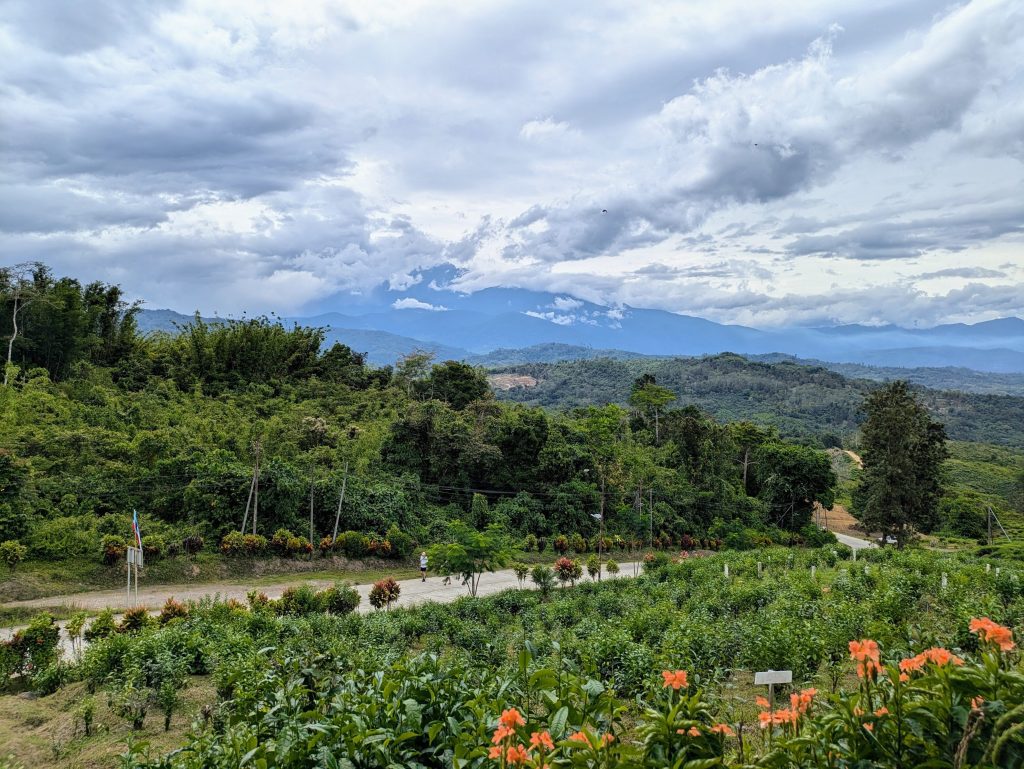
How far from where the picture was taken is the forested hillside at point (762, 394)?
11762 centimetres

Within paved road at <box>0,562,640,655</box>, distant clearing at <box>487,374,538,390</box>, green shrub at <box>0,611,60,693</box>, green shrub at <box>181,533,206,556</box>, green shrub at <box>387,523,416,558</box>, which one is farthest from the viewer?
distant clearing at <box>487,374,538,390</box>

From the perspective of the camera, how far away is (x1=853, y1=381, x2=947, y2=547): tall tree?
2877 centimetres

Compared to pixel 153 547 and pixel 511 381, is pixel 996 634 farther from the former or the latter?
pixel 511 381

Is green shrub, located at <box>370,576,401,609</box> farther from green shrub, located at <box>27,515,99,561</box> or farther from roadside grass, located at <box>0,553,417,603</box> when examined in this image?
green shrub, located at <box>27,515,99,561</box>

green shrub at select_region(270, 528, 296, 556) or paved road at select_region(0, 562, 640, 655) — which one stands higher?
green shrub at select_region(270, 528, 296, 556)

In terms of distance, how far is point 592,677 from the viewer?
5.10 m

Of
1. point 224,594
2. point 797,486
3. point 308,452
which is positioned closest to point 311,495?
point 308,452

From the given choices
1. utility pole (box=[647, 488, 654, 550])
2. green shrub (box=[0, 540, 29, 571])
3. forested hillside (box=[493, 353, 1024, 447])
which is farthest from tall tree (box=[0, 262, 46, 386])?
forested hillside (box=[493, 353, 1024, 447])

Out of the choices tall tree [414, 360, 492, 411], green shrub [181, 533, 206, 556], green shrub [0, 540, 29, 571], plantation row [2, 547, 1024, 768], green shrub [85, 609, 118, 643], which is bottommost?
green shrub [181, 533, 206, 556]

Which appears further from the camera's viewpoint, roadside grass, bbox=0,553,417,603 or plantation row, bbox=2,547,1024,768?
roadside grass, bbox=0,553,417,603

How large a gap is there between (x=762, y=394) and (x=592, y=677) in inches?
5480

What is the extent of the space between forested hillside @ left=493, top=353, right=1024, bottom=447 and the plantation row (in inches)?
3865

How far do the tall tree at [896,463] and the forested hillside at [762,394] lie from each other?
243 feet

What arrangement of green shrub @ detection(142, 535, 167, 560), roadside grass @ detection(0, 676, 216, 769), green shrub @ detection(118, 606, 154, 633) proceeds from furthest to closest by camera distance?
green shrub @ detection(142, 535, 167, 560) < green shrub @ detection(118, 606, 154, 633) < roadside grass @ detection(0, 676, 216, 769)
